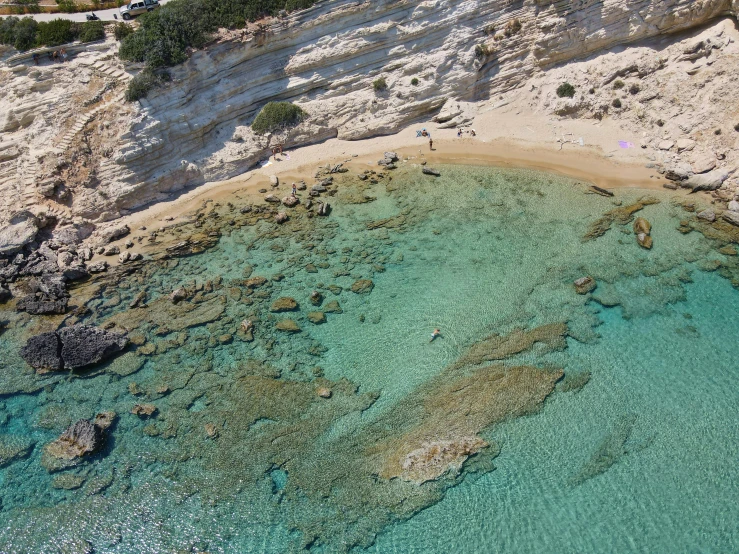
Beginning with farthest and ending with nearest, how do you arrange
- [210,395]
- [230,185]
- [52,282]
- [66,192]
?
[230,185] → [66,192] → [52,282] → [210,395]

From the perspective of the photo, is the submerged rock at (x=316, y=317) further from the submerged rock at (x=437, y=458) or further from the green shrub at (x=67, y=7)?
the green shrub at (x=67, y=7)

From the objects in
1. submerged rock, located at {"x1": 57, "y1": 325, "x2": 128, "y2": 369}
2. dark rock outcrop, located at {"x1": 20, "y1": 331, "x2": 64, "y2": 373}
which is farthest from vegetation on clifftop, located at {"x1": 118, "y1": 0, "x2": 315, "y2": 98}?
dark rock outcrop, located at {"x1": 20, "y1": 331, "x2": 64, "y2": 373}

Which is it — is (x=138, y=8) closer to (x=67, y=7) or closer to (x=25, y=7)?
(x=67, y=7)

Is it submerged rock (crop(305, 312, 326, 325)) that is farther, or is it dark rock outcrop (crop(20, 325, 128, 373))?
submerged rock (crop(305, 312, 326, 325))

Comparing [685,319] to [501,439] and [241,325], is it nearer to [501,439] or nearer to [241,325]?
[501,439]

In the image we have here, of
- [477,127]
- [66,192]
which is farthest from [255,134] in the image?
[477,127]

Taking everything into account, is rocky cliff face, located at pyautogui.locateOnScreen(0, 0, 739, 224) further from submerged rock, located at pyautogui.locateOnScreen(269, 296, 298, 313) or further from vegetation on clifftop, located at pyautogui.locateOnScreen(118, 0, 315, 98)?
submerged rock, located at pyautogui.locateOnScreen(269, 296, 298, 313)

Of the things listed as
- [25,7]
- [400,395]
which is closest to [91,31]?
[25,7]
